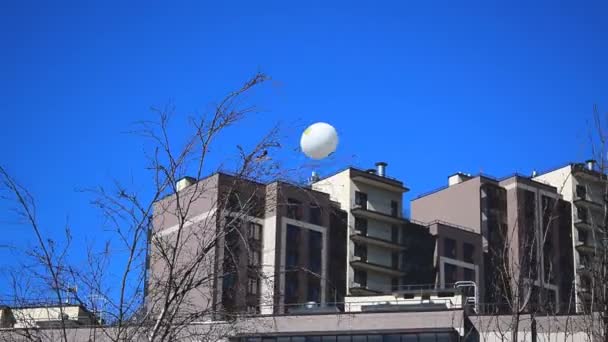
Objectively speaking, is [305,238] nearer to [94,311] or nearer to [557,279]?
[557,279]

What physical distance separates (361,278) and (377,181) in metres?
8.90

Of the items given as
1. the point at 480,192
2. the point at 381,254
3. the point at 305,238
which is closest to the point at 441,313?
the point at 305,238

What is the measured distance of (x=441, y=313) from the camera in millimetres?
56031

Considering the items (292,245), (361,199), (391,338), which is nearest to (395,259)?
(361,199)

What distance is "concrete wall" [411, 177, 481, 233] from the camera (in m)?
89.5

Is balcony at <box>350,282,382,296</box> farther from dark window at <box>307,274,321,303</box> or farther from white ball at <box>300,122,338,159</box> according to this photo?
white ball at <box>300,122,338,159</box>

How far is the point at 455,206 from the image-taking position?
300 feet

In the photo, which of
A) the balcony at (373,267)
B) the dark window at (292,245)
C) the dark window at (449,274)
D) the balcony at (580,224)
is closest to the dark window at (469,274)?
the dark window at (449,274)

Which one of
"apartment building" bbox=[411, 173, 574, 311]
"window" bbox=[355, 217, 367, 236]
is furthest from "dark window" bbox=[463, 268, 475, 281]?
"window" bbox=[355, 217, 367, 236]

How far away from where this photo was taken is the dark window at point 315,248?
78.4 meters

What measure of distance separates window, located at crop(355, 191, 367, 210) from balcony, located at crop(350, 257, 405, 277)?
4.68 metres

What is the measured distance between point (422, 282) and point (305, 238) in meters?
13.8

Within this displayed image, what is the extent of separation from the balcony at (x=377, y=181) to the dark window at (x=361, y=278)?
7.96 metres

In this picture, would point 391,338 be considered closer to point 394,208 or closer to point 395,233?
point 395,233
